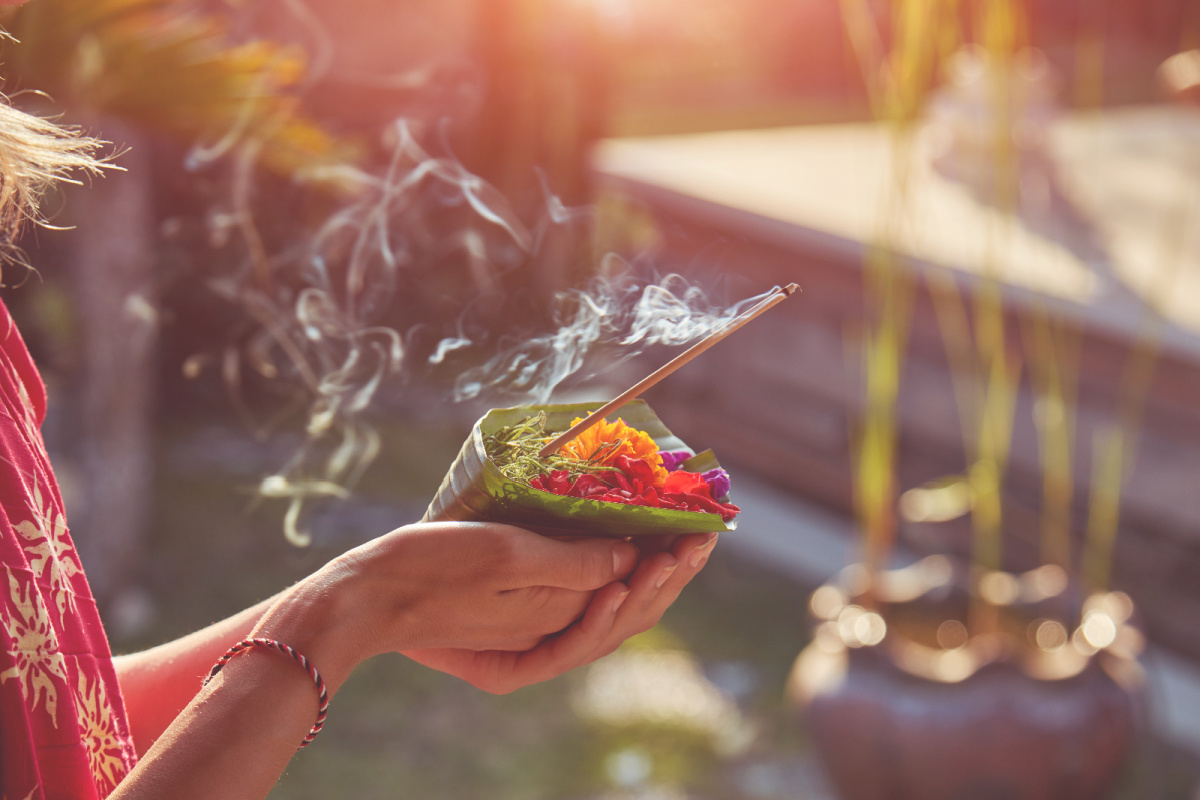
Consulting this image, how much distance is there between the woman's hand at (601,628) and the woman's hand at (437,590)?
0.01 m

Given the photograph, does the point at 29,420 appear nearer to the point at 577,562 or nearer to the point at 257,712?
the point at 257,712

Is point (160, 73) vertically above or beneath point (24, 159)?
beneath

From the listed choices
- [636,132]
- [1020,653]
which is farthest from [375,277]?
[636,132]

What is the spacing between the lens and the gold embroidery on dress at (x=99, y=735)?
916 mm

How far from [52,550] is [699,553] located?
0.57m

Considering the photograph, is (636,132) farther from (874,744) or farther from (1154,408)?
(874,744)

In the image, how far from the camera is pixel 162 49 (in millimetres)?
3379

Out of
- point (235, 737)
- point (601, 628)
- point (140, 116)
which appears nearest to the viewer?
point (235, 737)

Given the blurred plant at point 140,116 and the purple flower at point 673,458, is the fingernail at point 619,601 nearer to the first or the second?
the purple flower at point 673,458

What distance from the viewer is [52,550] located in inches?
36.5

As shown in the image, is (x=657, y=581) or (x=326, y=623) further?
(x=657, y=581)

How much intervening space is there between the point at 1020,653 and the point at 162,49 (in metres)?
3.10

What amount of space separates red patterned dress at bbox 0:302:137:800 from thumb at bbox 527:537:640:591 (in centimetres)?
39

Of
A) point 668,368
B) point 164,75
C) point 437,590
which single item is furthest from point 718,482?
point 164,75
